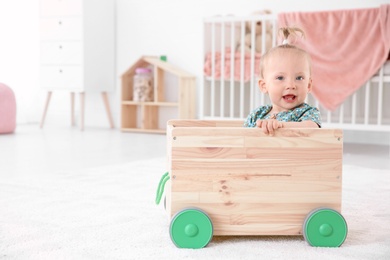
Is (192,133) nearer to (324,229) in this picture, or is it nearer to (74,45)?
(324,229)

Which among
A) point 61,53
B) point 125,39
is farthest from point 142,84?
point 61,53

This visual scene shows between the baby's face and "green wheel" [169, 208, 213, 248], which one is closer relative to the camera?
"green wheel" [169, 208, 213, 248]

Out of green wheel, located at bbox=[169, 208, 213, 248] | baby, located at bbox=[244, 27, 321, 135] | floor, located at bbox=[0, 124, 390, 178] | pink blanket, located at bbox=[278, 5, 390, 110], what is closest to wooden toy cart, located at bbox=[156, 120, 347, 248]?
green wheel, located at bbox=[169, 208, 213, 248]

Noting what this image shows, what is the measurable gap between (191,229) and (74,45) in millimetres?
3101

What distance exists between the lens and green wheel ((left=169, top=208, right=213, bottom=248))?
1.18 meters

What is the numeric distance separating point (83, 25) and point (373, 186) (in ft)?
8.82

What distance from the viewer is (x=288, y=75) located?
4.37ft

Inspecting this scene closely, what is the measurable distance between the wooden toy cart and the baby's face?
18 cm

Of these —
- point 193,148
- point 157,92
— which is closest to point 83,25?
point 157,92

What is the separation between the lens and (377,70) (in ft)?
9.02

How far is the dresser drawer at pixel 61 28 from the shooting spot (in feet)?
13.2

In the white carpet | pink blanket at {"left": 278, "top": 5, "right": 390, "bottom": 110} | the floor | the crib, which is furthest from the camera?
the crib

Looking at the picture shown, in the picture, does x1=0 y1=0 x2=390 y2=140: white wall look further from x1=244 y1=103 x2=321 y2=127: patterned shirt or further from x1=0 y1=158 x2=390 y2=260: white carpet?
x1=244 y1=103 x2=321 y2=127: patterned shirt

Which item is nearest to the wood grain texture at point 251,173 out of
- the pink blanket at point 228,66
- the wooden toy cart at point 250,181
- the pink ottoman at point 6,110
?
the wooden toy cart at point 250,181
